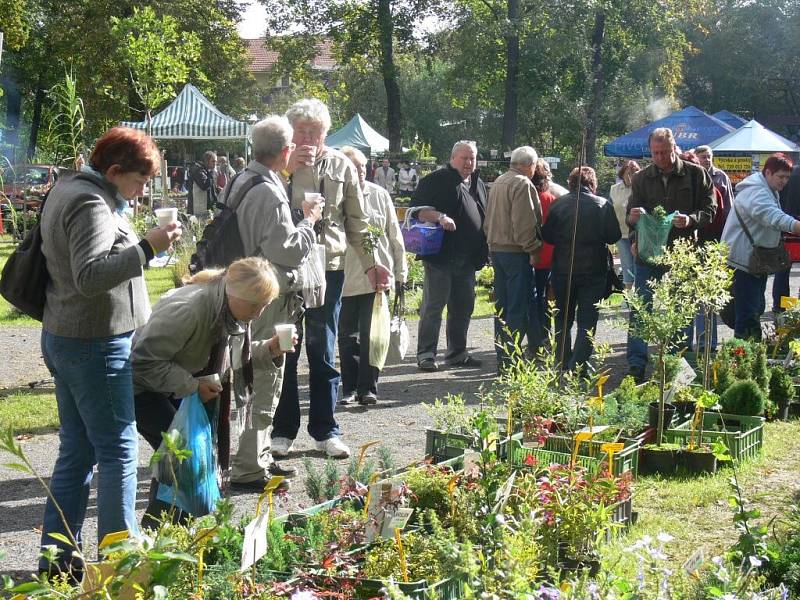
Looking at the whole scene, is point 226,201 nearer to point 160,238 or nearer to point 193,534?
point 160,238

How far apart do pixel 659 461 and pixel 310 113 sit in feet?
8.54

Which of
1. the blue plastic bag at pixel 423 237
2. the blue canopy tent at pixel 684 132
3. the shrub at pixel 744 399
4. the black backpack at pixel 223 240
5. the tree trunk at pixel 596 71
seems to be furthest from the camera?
the tree trunk at pixel 596 71

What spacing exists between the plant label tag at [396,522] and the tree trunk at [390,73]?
118ft

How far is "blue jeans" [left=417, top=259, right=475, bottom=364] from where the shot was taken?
8.83 m

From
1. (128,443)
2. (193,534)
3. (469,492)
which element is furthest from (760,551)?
(128,443)

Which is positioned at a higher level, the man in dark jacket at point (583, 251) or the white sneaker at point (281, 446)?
the man in dark jacket at point (583, 251)

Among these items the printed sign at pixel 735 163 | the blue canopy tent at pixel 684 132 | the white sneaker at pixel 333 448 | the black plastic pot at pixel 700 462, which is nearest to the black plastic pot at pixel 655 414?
the black plastic pot at pixel 700 462

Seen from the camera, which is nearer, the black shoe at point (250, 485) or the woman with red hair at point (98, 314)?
the woman with red hair at point (98, 314)

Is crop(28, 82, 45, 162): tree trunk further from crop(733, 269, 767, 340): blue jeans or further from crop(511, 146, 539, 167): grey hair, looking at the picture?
crop(733, 269, 767, 340): blue jeans

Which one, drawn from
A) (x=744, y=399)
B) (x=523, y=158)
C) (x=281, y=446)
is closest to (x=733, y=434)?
(x=744, y=399)

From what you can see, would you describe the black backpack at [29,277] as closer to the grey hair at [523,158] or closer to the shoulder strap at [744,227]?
the grey hair at [523,158]

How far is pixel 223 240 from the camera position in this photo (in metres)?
4.99

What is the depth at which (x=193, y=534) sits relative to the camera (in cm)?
306

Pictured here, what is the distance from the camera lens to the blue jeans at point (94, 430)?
144 inches
